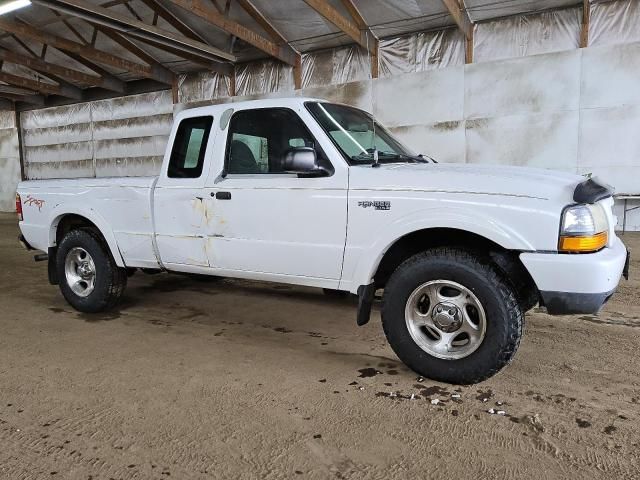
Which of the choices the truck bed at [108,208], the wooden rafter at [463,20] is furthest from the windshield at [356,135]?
the wooden rafter at [463,20]

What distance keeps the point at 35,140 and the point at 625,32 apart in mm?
19766

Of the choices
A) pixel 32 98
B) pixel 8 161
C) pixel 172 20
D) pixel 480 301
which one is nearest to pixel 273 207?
pixel 480 301

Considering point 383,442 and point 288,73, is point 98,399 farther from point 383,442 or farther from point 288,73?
point 288,73

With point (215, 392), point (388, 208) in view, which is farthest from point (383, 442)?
point (388, 208)

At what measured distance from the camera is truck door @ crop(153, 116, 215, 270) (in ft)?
12.8

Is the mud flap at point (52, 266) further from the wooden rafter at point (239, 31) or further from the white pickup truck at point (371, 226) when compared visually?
the wooden rafter at point (239, 31)

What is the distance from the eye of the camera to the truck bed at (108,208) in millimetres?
4227

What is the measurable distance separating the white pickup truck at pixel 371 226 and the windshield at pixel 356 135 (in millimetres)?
15

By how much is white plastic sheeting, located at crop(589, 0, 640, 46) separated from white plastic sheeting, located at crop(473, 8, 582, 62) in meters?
0.28

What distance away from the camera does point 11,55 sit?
1422 centimetres

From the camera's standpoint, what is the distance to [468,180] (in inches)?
113

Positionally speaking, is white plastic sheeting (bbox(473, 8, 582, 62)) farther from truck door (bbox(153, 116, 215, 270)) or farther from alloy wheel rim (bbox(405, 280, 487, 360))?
alloy wheel rim (bbox(405, 280, 487, 360))

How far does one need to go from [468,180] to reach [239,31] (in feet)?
31.7

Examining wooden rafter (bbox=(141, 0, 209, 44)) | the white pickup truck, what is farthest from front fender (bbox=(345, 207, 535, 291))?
wooden rafter (bbox=(141, 0, 209, 44))
